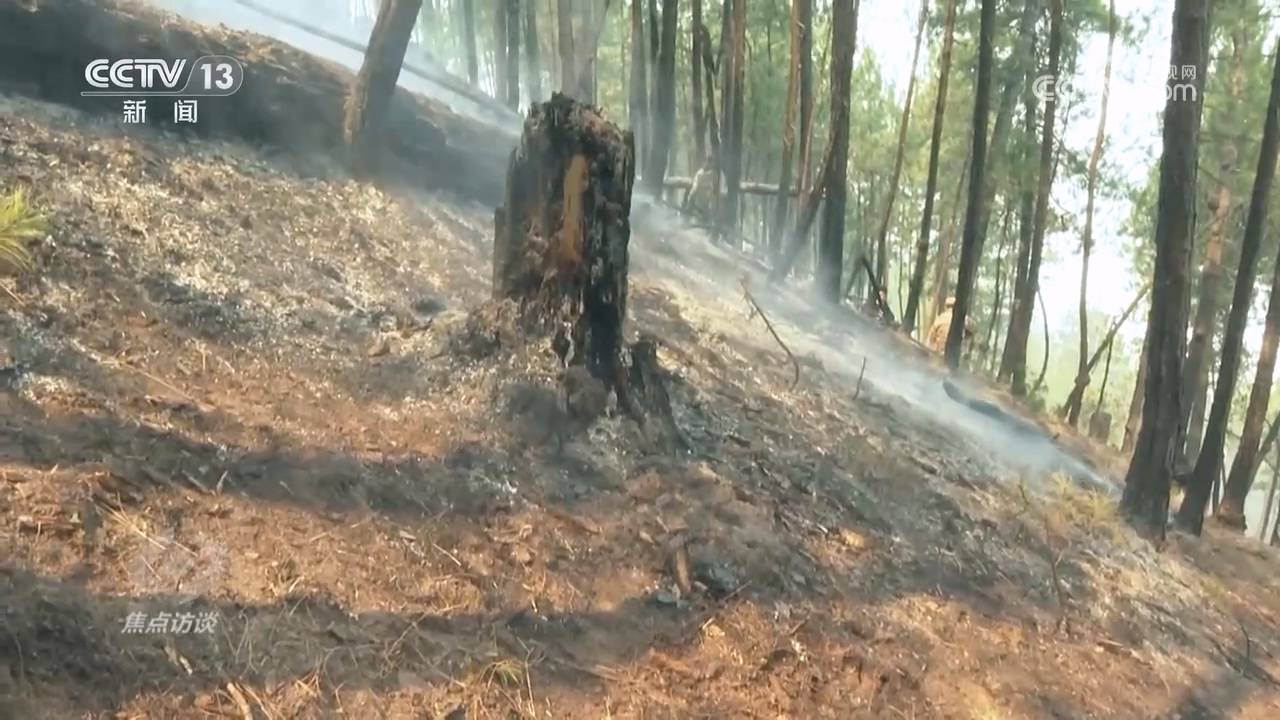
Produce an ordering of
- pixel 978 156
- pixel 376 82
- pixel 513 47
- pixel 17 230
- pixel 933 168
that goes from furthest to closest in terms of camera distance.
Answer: pixel 513 47 → pixel 933 168 → pixel 978 156 → pixel 376 82 → pixel 17 230

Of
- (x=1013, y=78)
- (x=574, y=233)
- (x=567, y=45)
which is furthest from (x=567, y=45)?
(x=574, y=233)

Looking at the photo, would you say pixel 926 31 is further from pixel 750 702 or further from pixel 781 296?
pixel 750 702

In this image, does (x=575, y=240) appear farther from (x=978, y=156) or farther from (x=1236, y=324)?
(x=978, y=156)

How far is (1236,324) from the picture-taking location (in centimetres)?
921

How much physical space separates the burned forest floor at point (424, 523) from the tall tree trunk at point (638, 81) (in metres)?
10.0

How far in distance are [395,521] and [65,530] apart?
4.13 feet

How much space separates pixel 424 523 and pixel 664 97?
1238 cm

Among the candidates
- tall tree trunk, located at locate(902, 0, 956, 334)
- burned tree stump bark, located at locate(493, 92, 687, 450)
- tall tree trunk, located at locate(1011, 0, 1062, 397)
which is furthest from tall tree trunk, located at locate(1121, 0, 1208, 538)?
tall tree trunk, located at locate(902, 0, 956, 334)

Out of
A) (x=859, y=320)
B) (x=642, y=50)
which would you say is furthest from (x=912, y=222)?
(x=859, y=320)

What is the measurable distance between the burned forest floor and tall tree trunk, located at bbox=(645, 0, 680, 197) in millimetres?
8186

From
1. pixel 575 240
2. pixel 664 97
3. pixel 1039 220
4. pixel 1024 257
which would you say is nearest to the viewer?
pixel 575 240

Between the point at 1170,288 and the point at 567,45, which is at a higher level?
the point at 567,45

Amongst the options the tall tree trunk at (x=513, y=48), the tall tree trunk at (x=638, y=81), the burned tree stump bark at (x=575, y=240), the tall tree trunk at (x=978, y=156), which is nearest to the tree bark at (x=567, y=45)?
the tall tree trunk at (x=638, y=81)

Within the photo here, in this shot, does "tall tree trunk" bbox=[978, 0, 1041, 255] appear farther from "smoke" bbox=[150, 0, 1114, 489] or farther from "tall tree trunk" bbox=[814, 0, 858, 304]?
"smoke" bbox=[150, 0, 1114, 489]
